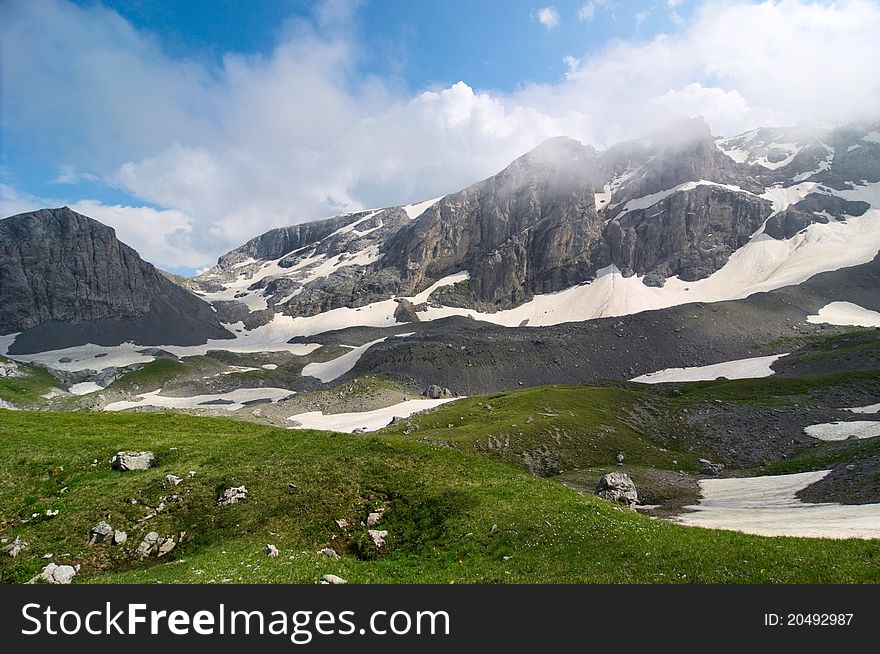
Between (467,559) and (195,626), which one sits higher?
(195,626)

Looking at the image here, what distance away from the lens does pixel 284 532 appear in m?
22.1

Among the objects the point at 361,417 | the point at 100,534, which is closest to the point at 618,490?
the point at 100,534

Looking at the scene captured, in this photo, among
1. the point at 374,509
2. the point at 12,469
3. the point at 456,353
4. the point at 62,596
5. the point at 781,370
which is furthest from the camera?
the point at 456,353

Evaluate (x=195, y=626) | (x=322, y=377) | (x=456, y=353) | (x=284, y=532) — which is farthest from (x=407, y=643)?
(x=322, y=377)

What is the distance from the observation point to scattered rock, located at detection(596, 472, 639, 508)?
42188 mm

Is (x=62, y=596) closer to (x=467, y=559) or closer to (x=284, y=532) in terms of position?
(x=284, y=532)

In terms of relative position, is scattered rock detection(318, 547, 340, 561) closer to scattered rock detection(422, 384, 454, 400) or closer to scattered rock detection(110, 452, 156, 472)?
scattered rock detection(110, 452, 156, 472)

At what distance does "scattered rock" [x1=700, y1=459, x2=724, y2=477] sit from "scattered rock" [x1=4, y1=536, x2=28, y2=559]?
2622 inches

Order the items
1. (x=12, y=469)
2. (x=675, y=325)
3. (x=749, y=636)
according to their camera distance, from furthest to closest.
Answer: (x=675, y=325)
(x=12, y=469)
(x=749, y=636)

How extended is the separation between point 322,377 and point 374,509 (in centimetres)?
16219

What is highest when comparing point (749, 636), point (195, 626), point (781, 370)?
point (195, 626)

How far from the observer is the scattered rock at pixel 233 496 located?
80.0 feet

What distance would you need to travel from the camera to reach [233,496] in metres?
24.7

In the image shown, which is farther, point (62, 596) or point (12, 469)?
point (12, 469)
